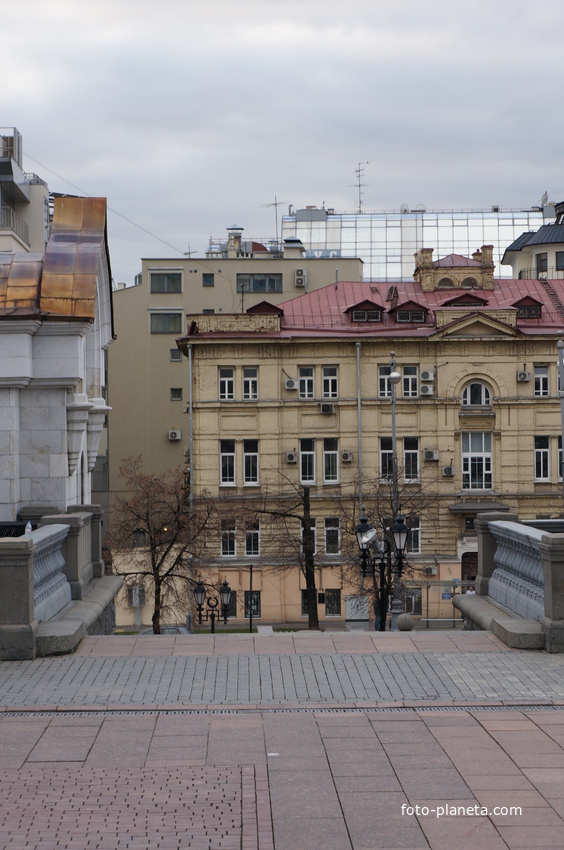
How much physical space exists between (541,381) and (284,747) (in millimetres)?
43502

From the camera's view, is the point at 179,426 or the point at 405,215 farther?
the point at 405,215

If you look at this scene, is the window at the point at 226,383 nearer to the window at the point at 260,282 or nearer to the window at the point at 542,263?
the window at the point at 260,282

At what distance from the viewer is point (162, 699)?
8.54 metres

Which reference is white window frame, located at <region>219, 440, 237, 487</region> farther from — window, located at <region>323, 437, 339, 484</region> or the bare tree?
window, located at <region>323, 437, 339, 484</region>

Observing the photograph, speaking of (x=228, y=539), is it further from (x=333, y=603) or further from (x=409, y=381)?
(x=409, y=381)

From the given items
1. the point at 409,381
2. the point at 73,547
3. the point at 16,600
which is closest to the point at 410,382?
the point at 409,381

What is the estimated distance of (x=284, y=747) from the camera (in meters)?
7.26

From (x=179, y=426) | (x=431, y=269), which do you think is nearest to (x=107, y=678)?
(x=431, y=269)

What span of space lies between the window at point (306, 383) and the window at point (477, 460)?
7.10m

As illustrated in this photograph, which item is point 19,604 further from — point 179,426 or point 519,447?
point 179,426

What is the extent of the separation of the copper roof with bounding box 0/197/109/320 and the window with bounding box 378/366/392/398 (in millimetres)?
33073

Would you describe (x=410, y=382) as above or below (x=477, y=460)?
above

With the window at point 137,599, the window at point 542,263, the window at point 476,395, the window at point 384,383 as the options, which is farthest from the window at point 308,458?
the window at point 542,263

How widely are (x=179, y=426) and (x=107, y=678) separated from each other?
55.8m
